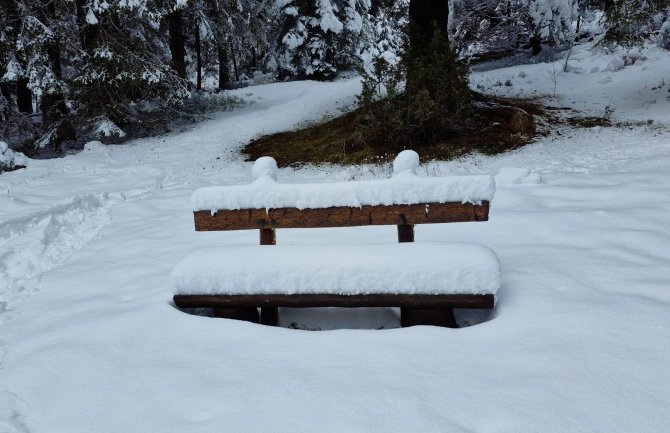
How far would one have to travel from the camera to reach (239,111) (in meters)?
15.6

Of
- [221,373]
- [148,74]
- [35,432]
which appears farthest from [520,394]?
[148,74]

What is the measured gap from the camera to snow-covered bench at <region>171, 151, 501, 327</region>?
10.3 ft

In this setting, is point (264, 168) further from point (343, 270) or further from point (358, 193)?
point (343, 270)

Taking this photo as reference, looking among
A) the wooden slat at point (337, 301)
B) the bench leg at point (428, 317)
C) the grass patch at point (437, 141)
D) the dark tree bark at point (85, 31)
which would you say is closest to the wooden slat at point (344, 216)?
the wooden slat at point (337, 301)

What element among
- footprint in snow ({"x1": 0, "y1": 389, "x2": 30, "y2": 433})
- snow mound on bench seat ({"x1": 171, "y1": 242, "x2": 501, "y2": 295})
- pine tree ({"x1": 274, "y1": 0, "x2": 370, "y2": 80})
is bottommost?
footprint in snow ({"x1": 0, "y1": 389, "x2": 30, "y2": 433})

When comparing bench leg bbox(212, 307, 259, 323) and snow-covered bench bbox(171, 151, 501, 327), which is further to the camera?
bench leg bbox(212, 307, 259, 323)

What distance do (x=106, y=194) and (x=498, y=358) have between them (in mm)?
7637

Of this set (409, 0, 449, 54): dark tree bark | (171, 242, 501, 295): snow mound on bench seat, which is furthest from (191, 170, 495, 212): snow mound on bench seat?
(409, 0, 449, 54): dark tree bark

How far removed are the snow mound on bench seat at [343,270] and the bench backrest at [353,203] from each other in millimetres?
206

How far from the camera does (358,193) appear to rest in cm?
337

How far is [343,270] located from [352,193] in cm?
57

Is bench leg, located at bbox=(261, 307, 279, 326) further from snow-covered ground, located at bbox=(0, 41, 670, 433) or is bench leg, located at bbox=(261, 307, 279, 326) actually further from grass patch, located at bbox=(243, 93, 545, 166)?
grass patch, located at bbox=(243, 93, 545, 166)

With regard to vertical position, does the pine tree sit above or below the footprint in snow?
above

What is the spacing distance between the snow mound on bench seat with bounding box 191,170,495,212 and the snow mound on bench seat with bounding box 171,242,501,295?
33 cm
